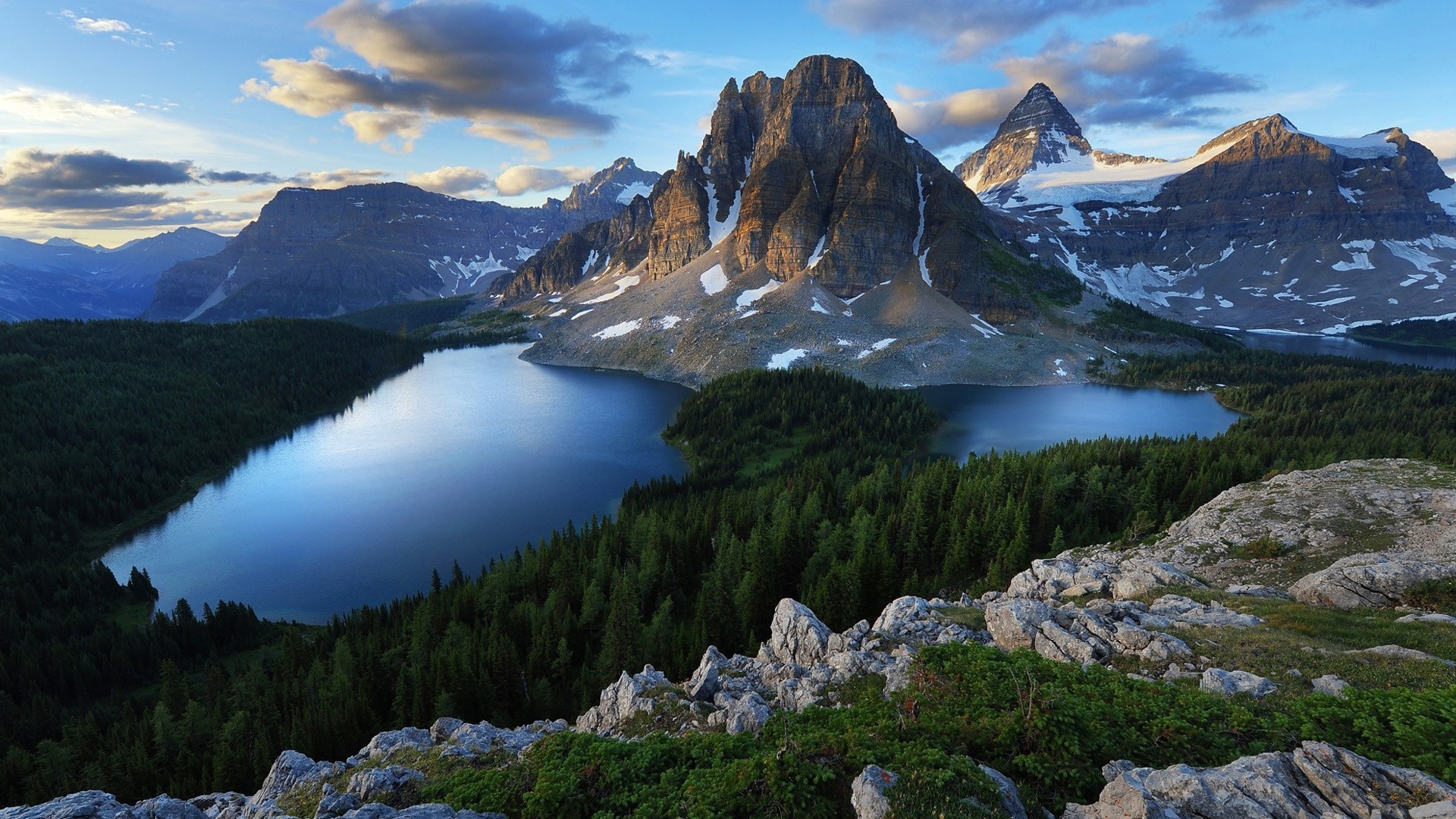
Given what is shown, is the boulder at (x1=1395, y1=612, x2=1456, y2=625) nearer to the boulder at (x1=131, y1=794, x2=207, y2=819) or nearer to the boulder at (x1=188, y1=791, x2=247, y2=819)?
the boulder at (x1=131, y1=794, x2=207, y2=819)

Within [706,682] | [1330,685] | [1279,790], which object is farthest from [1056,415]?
[1279,790]

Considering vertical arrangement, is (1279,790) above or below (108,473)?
above

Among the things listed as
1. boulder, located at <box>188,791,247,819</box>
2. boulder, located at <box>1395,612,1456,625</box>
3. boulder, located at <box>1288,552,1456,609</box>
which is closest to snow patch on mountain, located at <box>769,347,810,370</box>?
boulder, located at <box>1288,552,1456,609</box>

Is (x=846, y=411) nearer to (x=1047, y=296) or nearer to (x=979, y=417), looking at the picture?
(x=979, y=417)

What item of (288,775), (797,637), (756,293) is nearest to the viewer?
(288,775)

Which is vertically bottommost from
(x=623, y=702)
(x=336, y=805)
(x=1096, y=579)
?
(x=623, y=702)

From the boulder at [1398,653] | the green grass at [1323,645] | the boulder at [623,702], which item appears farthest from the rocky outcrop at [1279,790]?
the boulder at [623,702]

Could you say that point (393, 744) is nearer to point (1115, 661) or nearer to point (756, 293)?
point (1115, 661)

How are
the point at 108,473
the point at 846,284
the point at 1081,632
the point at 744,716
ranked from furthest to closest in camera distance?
the point at 846,284, the point at 108,473, the point at 1081,632, the point at 744,716

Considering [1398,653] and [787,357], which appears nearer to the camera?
[1398,653]
